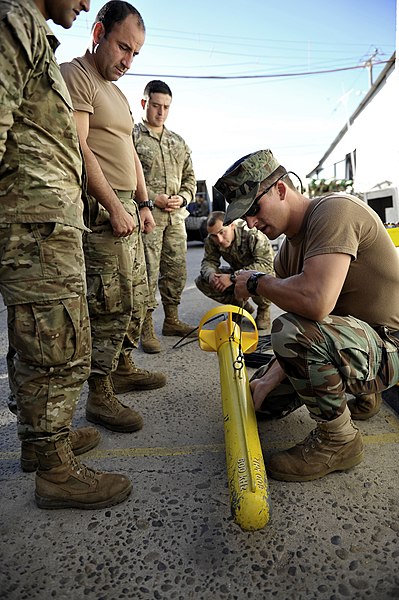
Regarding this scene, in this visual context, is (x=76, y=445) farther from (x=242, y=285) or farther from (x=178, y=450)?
(x=242, y=285)

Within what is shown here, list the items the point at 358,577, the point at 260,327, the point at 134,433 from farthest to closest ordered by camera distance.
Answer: the point at 260,327 → the point at 134,433 → the point at 358,577

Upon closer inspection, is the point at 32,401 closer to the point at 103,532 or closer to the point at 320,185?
the point at 103,532

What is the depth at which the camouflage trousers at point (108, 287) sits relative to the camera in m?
2.19

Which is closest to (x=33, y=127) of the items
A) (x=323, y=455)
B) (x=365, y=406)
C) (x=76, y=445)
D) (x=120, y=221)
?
(x=120, y=221)

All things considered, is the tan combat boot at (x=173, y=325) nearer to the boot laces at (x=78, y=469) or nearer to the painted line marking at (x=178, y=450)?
the painted line marking at (x=178, y=450)

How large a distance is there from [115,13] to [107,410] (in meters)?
1.98

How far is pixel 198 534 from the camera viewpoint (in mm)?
1535

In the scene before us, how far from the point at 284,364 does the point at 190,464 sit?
639 mm

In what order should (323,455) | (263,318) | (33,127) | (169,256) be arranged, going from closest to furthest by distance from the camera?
1. (33,127)
2. (323,455)
3. (169,256)
4. (263,318)

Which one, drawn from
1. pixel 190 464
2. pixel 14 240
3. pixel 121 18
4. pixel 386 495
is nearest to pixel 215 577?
pixel 190 464

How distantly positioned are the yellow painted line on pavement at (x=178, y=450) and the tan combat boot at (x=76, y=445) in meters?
0.05

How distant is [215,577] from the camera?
4.43 ft

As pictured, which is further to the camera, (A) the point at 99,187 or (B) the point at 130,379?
(B) the point at 130,379

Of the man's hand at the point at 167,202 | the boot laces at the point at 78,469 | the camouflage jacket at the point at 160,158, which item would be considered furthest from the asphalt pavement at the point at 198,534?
the camouflage jacket at the point at 160,158
